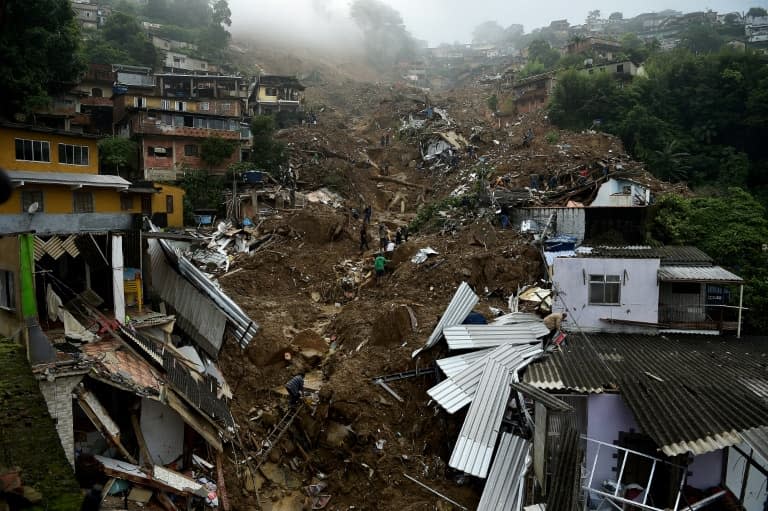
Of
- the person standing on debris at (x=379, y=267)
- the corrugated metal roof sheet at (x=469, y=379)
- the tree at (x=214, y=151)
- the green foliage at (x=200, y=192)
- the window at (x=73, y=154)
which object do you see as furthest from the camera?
the tree at (x=214, y=151)

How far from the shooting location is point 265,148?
1245 inches

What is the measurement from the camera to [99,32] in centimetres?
4784

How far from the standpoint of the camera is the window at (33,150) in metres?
16.8

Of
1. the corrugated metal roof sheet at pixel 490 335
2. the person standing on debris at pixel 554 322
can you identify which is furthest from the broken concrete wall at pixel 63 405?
the person standing on debris at pixel 554 322

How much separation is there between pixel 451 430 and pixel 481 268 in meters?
7.91

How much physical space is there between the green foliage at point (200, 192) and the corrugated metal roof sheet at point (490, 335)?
17.9 metres

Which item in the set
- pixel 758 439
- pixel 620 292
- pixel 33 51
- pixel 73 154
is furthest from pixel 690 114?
pixel 33 51

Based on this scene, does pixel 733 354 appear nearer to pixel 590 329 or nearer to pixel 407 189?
pixel 590 329

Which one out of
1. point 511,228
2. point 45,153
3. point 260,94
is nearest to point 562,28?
point 260,94

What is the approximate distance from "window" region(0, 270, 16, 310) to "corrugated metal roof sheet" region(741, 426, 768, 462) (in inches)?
456

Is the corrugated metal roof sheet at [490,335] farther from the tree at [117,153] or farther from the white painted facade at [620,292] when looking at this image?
the tree at [117,153]

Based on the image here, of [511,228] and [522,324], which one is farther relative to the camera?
[511,228]

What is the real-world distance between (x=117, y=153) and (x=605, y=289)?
978 inches

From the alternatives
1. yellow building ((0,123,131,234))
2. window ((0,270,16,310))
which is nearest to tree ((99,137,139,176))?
yellow building ((0,123,131,234))
